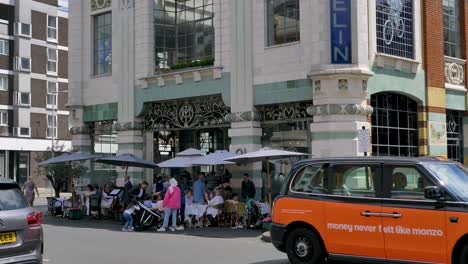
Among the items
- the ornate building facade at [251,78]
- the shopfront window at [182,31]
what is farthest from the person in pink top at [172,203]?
the shopfront window at [182,31]

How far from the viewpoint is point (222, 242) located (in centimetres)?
1592

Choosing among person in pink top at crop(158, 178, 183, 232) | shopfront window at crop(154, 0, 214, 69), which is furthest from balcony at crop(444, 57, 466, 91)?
person in pink top at crop(158, 178, 183, 232)

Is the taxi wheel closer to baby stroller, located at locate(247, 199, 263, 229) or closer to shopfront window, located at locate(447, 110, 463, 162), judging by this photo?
baby stroller, located at locate(247, 199, 263, 229)

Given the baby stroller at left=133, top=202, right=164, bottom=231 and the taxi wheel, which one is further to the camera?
the baby stroller at left=133, top=202, right=164, bottom=231

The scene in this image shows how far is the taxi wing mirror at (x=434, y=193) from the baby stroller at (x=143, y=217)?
449 inches

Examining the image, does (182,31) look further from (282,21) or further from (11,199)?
(11,199)

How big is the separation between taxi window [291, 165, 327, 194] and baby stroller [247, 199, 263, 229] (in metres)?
7.66

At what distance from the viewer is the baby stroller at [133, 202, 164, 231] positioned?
1933 centimetres

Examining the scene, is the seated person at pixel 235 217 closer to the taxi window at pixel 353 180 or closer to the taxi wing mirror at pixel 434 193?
the taxi window at pixel 353 180

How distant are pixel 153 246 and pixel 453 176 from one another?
7641 mm

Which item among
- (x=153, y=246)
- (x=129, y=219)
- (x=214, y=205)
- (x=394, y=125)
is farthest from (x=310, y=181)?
(x=394, y=125)

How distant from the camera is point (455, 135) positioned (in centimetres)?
2472

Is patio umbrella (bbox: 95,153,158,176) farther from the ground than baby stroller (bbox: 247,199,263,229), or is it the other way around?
patio umbrella (bbox: 95,153,158,176)

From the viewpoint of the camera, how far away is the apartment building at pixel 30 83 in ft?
167
